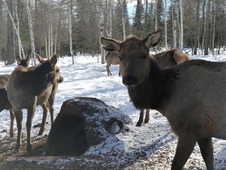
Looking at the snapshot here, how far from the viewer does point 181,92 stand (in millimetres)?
4531

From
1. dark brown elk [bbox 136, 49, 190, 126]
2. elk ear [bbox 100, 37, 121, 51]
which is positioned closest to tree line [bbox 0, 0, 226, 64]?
dark brown elk [bbox 136, 49, 190, 126]

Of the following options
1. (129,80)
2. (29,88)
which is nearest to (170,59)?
(29,88)

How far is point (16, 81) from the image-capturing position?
7.14 m

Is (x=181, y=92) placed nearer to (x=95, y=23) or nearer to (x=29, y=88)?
(x=29, y=88)

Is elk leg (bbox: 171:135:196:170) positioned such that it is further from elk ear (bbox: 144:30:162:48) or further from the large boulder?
the large boulder

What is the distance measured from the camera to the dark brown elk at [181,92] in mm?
4280

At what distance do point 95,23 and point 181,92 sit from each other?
2978 cm

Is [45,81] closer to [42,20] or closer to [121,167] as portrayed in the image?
[121,167]

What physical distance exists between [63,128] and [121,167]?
7.09 feet

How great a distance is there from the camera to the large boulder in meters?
6.36

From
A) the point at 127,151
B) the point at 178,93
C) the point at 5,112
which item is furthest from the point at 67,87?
the point at 178,93

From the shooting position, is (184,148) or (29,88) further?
(29,88)

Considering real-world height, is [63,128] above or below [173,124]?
below

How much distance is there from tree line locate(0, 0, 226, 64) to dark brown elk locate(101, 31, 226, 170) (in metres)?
17.4
